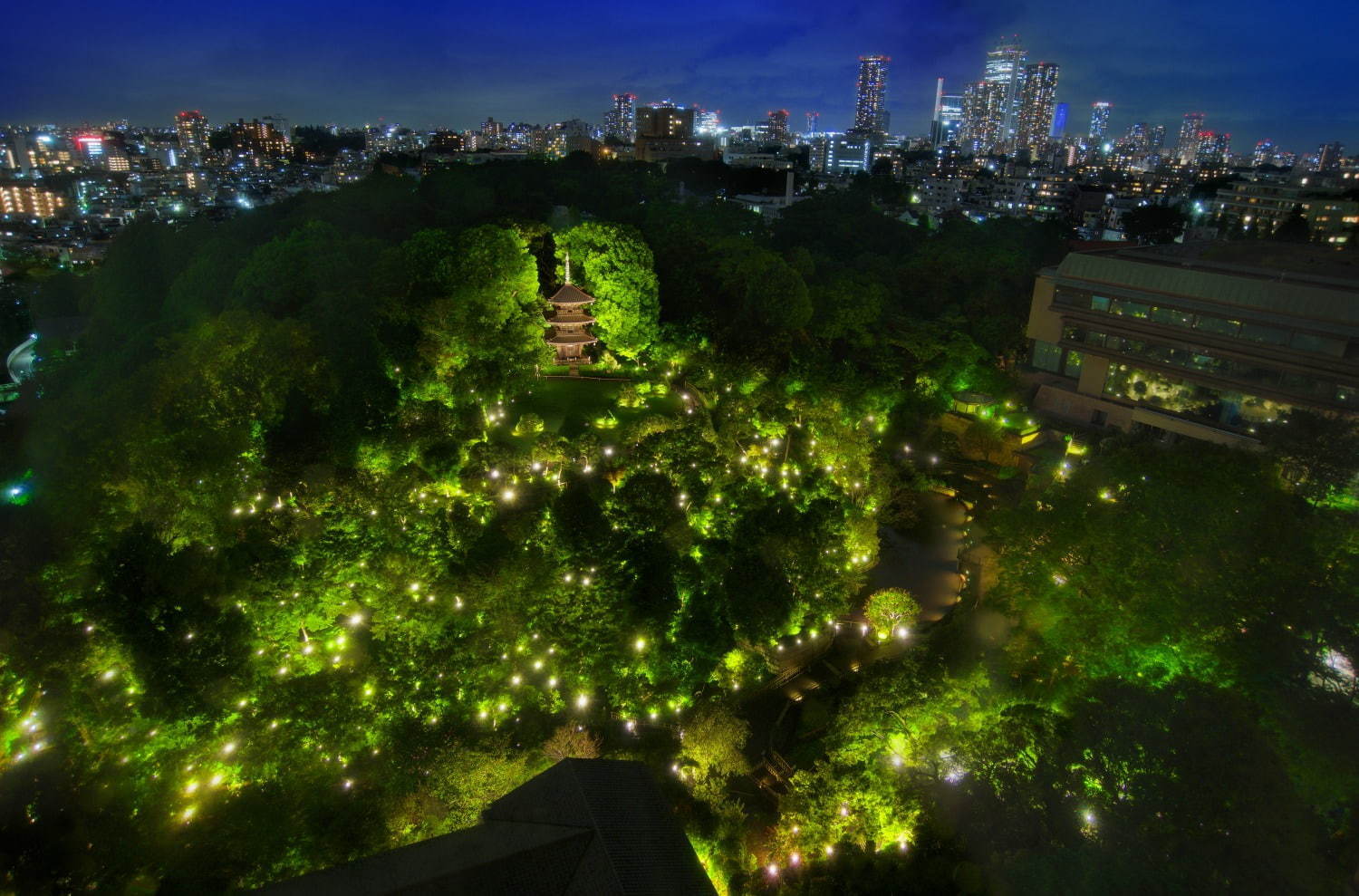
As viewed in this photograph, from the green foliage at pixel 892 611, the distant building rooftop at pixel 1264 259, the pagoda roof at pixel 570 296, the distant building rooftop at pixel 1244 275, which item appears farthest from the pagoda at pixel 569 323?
the distant building rooftop at pixel 1264 259

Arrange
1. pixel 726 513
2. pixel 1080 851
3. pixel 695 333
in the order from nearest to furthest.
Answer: pixel 1080 851, pixel 726 513, pixel 695 333

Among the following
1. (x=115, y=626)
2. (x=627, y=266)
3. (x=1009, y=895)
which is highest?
(x=627, y=266)

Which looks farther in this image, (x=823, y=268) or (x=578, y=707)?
(x=823, y=268)

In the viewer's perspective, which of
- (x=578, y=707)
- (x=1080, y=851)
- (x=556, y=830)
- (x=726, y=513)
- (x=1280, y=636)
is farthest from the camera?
(x=726, y=513)

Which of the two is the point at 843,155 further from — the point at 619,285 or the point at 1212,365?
the point at 619,285

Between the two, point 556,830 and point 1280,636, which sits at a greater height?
point 1280,636

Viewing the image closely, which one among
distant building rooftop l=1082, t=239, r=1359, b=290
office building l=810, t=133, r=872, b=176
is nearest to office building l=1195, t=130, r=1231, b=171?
office building l=810, t=133, r=872, b=176

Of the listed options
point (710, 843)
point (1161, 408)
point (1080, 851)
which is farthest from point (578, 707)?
point (1161, 408)

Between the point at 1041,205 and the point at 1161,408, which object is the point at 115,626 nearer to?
the point at 1161,408
